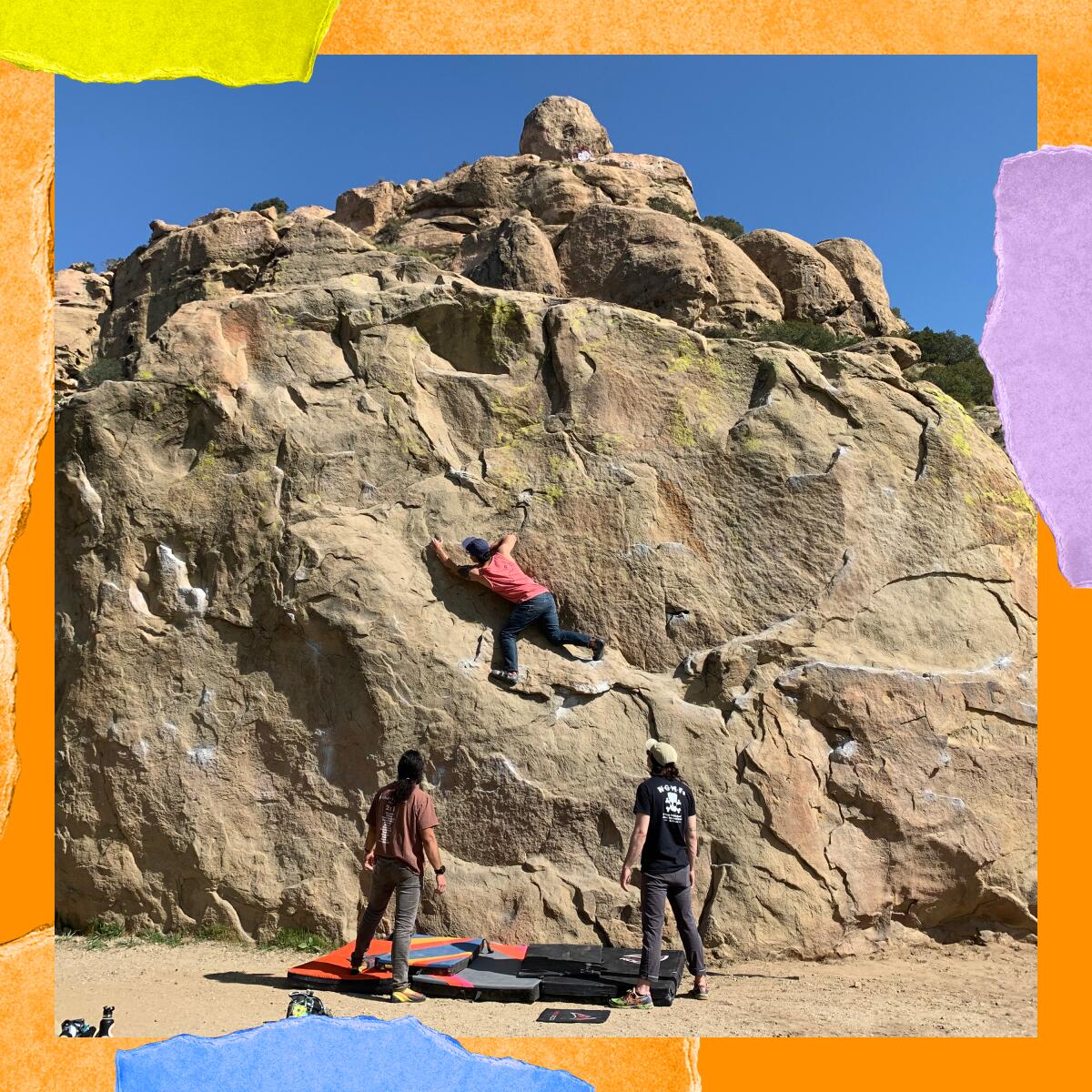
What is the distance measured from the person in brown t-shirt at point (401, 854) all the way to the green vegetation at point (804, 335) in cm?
965

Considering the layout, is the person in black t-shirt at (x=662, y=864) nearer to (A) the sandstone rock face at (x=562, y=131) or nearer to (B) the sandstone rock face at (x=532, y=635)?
(B) the sandstone rock face at (x=532, y=635)

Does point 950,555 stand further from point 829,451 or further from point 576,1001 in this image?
point 576,1001

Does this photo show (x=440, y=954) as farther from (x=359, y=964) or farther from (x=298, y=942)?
(x=298, y=942)

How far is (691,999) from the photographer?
6555 millimetres

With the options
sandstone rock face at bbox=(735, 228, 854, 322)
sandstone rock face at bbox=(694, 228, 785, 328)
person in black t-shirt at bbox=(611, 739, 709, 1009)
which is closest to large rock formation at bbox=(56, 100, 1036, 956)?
person in black t-shirt at bbox=(611, 739, 709, 1009)

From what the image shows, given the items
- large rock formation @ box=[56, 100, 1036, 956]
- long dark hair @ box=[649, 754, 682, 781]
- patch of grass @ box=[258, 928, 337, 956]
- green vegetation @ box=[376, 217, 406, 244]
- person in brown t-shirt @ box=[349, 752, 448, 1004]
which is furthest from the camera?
green vegetation @ box=[376, 217, 406, 244]

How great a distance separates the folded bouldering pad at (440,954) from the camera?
6660mm

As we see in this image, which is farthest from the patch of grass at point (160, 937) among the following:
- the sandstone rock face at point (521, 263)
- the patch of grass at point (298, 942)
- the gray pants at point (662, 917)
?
the sandstone rock face at point (521, 263)

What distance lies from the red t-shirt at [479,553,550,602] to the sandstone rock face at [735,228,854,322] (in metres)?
10.5

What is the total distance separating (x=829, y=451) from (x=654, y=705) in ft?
7.87

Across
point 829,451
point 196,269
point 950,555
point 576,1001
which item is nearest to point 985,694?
point 950,555

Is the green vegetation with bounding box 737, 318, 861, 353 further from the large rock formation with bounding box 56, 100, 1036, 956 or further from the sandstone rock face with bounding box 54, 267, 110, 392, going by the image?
the sandstone rock face with bounding box 54, 267, 110, 392

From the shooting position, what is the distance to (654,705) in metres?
7.79

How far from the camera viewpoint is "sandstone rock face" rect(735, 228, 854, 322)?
17047 millimetres
